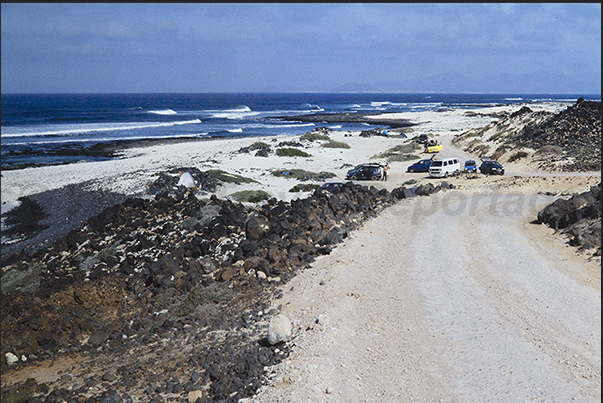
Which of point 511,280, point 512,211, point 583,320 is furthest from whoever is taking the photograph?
point 512,211

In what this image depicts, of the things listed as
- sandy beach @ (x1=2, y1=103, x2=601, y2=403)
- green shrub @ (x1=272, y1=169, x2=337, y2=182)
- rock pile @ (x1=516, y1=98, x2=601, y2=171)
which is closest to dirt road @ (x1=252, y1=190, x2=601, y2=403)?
sandy beach @ (x1=2, y1=103, x2=601, y2=403)

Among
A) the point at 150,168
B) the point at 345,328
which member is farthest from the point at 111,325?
the point at 150,168

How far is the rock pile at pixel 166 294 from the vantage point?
1194cm

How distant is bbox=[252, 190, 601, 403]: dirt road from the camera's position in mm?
10148

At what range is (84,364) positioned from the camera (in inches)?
532

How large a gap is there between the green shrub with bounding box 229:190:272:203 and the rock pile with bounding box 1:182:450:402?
16.6 ft

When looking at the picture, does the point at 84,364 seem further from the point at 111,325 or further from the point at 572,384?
Result: the point at 572,384

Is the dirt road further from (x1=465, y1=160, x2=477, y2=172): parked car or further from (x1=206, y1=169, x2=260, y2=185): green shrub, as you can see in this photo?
(x1=465, y1=160, x2=477, y2=172): parked car

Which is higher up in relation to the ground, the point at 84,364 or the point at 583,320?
the point at 583,320

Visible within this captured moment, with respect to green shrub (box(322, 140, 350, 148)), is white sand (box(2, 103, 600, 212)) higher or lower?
lower

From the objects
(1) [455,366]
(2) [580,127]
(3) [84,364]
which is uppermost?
(2) [580,127]

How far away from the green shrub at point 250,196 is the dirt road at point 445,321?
11.7 metres

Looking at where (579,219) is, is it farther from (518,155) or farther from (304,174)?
(518,155)

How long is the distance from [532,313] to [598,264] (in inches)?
177
